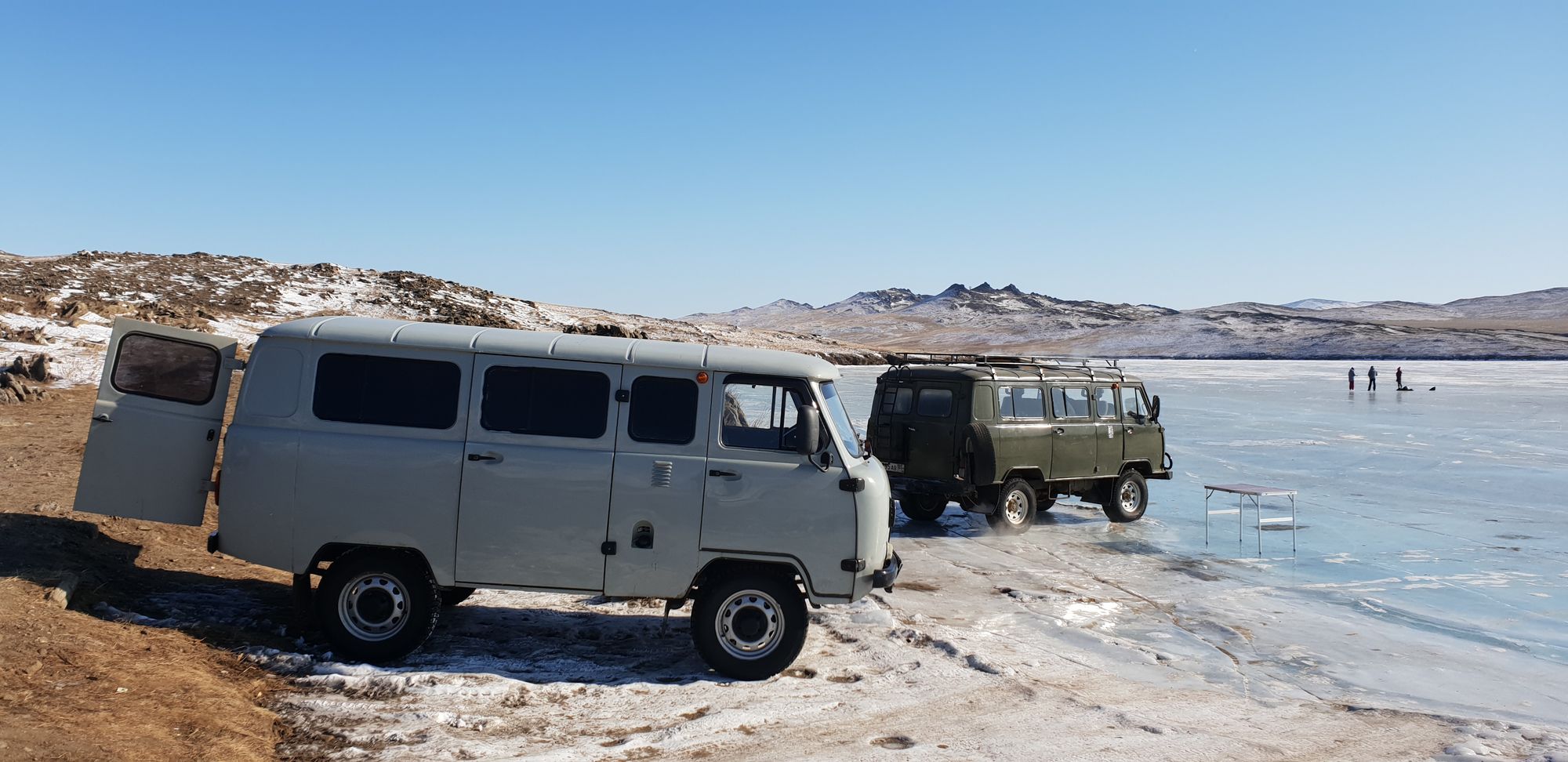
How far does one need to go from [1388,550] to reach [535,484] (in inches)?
474

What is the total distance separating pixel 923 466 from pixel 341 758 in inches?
401

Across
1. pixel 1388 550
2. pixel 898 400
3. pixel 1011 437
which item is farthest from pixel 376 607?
pixel 1388 550

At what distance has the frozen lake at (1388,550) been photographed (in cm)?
884

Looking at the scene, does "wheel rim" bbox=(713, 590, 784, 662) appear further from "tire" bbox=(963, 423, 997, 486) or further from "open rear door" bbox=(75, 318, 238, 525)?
"tire" bbox=(963, 423, 997, 486)

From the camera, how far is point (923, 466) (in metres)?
14.8

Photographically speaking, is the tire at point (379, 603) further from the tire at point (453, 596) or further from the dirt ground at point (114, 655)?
the tire at point (453, 596)

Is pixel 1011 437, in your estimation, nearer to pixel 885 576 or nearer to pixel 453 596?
pixel 885 576

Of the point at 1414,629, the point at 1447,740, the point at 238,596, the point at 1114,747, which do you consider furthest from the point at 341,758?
the point at 1414,629

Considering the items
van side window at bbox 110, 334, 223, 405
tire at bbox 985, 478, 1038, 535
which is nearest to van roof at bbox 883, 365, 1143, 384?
tire at bbox 985, 478, 1038, 535

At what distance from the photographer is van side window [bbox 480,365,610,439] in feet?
24.7

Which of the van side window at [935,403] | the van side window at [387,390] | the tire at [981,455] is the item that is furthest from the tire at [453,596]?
the van side window at [935,403]

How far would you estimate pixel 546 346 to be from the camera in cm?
762

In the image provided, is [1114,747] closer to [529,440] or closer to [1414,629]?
[529,440]

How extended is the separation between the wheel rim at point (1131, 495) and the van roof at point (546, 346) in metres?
10.1
